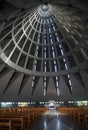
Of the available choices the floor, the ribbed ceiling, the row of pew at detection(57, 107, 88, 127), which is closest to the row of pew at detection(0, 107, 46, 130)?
the floor

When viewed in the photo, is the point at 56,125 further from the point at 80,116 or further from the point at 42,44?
the point at 42,44

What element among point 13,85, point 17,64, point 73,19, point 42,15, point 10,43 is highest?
point 42,15

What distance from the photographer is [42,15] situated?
4647cm

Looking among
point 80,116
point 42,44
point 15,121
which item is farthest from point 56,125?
point 42,44

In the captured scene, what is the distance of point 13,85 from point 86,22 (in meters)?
21.8

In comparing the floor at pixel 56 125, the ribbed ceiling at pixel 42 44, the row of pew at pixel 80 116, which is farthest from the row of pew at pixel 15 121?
the ribbed ceiling at pixel 42 44

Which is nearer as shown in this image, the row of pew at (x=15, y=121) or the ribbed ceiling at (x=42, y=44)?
the row of pew at (x=15, y=121)

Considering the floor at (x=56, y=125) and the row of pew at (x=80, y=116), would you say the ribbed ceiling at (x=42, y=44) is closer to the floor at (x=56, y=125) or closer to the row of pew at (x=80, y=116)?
the row of pew at (x=80, y=116)

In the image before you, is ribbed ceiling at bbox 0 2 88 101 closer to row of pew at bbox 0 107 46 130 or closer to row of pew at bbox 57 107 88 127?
row of pew at bbox 57 107 88 127

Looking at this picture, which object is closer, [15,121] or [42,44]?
[15,121]

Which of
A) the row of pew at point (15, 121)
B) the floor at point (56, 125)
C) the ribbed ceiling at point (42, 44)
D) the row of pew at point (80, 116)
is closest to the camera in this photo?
the row of pew at point (15, 121)

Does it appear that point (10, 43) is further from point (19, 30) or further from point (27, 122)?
point (27, 122)

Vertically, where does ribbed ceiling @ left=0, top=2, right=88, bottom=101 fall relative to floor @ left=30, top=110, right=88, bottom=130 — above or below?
above

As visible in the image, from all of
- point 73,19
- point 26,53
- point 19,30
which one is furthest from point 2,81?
point 73,19
